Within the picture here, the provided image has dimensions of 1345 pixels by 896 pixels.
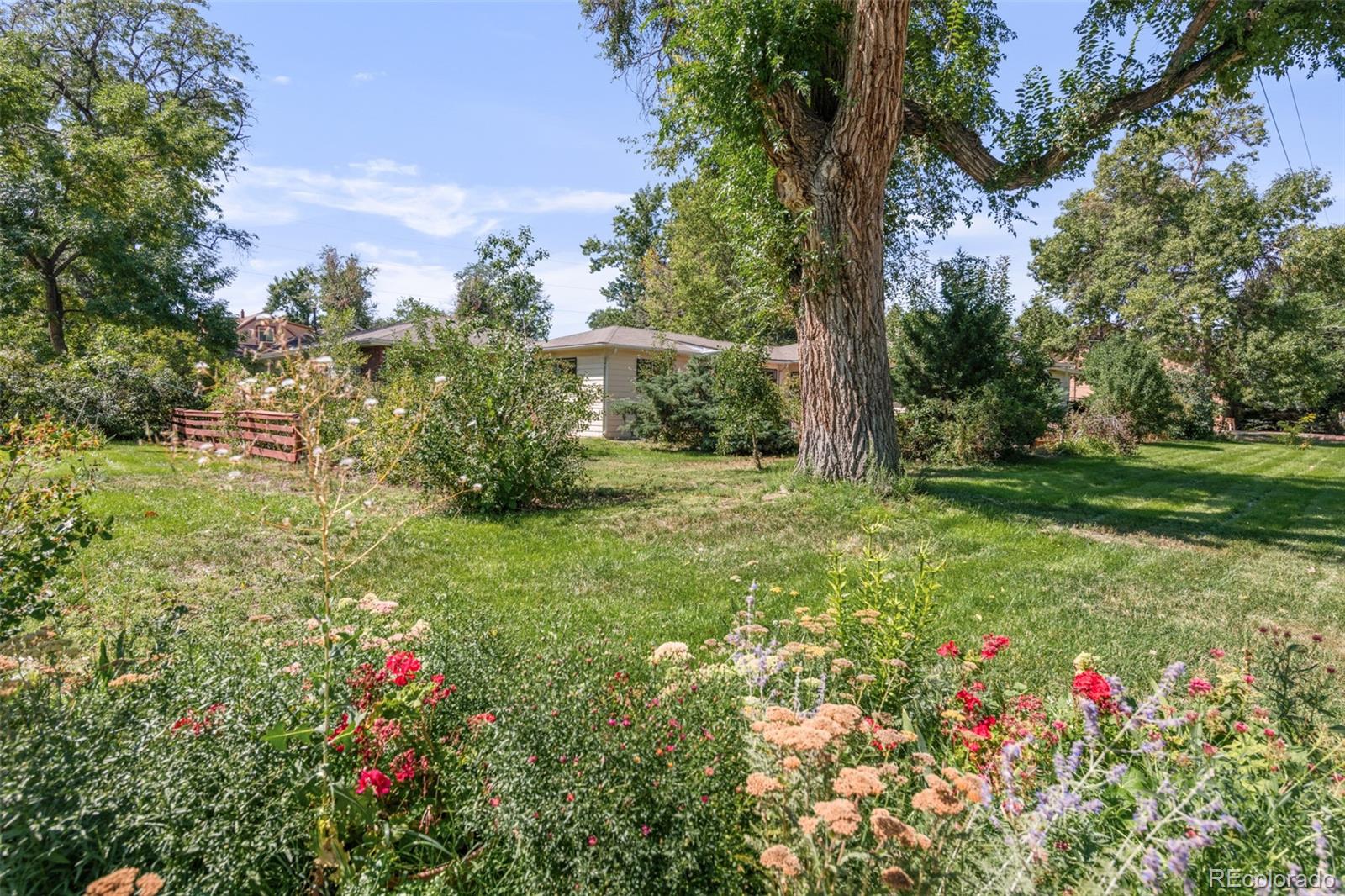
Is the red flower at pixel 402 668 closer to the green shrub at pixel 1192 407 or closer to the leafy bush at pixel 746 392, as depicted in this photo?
the leafy bush at pixel 746 392

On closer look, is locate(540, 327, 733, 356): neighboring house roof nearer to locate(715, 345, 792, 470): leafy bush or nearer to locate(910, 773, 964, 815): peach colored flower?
locate(715, 345, 792, 470): leafy bush

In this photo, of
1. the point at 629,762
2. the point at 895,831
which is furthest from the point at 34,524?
the point at 895,831

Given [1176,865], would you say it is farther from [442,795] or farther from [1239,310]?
[1239,310]

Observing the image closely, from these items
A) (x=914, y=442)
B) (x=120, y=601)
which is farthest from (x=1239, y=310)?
(x=120, y=601)

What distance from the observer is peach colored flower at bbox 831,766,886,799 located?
4.55 feet

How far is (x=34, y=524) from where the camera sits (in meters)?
2.77

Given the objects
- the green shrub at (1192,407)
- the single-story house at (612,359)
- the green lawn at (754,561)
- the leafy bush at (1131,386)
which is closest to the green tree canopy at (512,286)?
the green lawn at (754,561)

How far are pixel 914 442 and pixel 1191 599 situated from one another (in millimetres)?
8822

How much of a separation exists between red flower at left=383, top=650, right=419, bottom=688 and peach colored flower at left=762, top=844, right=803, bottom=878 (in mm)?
1207

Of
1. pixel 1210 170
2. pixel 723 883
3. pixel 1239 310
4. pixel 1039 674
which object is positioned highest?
pixel 1210 170

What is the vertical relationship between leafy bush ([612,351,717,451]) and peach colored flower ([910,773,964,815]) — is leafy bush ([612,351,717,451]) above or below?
above

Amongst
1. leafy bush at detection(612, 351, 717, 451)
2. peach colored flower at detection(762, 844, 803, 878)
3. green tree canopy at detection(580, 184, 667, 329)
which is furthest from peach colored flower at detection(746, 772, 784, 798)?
green tree canopy at detection(580, 184, 667, 329)

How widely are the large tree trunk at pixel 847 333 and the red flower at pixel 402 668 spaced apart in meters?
6.94

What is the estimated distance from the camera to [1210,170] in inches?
1036
